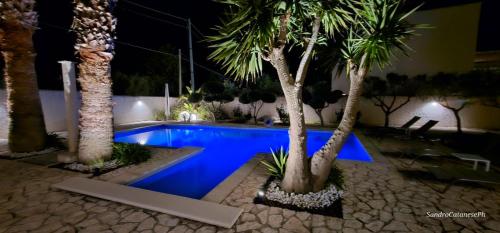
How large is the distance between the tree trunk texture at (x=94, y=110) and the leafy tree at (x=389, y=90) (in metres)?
12.5

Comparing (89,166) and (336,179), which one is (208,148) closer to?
(89,166)

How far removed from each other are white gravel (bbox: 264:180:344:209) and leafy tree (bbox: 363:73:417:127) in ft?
34.1

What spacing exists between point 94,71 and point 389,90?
14.1 meters

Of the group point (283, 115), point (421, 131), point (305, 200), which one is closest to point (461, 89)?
point (421, 131)

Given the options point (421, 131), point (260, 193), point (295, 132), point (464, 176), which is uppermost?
point (295, 132)

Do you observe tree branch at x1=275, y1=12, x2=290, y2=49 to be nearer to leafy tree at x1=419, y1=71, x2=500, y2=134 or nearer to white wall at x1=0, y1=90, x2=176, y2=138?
white wall at x1=0, y1=90, x2=176, y2=138

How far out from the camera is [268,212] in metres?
3.36

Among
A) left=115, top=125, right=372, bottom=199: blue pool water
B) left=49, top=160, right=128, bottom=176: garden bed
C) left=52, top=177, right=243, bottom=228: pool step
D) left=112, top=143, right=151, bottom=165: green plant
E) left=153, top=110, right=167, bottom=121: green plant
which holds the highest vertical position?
left=153, top=110, right=167, bottom=121: green plant

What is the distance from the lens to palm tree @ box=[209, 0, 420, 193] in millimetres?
3211

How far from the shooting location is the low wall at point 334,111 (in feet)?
34.2

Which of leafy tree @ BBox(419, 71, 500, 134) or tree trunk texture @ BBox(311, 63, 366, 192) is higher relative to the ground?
leafy tree @ BBox(419, 71, 500, 134)

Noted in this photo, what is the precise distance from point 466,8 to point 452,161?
A: 40.4ft

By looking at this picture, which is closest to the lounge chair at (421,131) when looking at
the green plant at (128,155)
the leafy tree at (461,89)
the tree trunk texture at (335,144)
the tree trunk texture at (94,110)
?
the leafy tree at (461,89)

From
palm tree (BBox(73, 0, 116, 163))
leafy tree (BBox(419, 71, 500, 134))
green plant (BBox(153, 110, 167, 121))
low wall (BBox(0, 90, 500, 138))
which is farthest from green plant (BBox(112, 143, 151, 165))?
leafy tree (BBox(419, 71, 500, 134))
